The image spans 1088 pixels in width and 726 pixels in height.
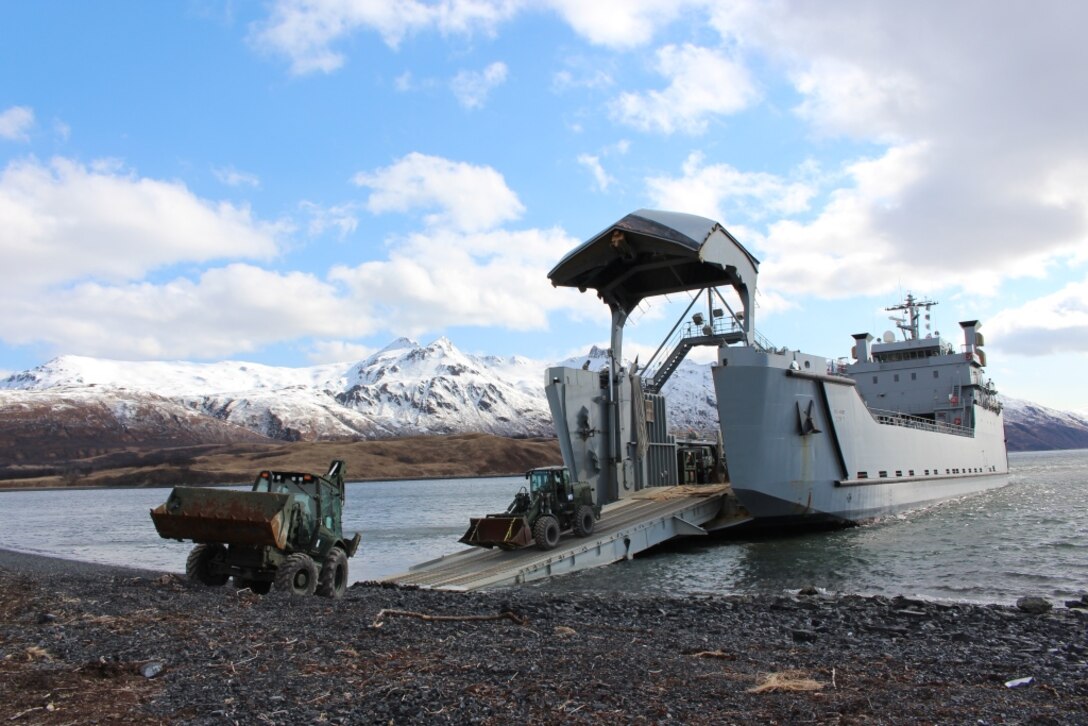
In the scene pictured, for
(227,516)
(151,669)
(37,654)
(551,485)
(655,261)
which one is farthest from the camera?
(655,261)

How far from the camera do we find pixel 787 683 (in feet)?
24.8

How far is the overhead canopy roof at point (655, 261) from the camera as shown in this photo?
2456 centimetres

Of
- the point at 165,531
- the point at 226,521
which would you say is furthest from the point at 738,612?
the point at 165,531

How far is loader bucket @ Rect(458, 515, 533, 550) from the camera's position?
19.2 metres

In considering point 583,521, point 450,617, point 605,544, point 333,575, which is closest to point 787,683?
point 450,617

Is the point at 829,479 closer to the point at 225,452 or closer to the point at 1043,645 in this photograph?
the point at 1043,645

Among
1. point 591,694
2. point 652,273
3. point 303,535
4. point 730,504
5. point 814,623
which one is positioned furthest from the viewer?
point 652,273

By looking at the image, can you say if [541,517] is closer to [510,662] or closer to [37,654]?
[510,662]

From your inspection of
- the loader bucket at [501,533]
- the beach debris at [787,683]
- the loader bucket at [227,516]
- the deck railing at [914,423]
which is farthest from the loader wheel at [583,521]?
the deck railing at [914,423]

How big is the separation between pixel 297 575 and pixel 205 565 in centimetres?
192

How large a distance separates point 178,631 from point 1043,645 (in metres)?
10.9

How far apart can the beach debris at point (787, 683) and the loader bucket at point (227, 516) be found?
24.7ft

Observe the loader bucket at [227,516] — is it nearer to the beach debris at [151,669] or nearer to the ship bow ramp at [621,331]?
the beach debris at [151,669]

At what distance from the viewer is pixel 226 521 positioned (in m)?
12.1
